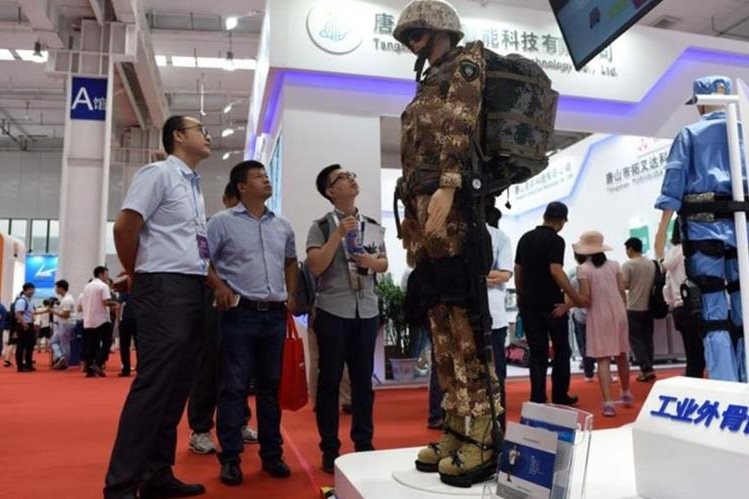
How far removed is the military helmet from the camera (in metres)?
1.89

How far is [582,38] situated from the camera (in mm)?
3947

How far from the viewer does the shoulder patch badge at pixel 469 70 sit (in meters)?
1.73

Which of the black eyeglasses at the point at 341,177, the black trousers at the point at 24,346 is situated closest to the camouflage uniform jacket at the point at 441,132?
the black eyeglasses at the point at 341,177

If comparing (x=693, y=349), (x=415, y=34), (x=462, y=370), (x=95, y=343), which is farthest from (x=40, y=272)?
(x=462, y=370)

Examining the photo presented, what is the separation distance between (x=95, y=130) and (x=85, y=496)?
8.90m

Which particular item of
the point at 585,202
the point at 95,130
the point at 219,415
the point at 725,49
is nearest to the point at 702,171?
the point at 219,415

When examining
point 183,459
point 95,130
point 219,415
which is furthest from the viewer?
point 95,130

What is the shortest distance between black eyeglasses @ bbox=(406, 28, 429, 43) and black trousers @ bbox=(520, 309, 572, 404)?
2.39 meters

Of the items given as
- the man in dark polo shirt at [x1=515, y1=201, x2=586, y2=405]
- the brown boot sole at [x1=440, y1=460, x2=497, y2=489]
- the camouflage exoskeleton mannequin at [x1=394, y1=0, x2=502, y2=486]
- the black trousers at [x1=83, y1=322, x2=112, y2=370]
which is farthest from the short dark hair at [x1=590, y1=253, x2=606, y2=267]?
the black trousers at [x1=83, y1=322, x2=112, y2=370]

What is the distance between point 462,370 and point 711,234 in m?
1.14

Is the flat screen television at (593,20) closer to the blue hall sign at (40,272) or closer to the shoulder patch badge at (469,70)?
the shoulder patch badge at (469,70)

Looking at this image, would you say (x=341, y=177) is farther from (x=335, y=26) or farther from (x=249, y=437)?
(x=335, y=26)

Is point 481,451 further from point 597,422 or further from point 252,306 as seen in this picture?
point 597,422

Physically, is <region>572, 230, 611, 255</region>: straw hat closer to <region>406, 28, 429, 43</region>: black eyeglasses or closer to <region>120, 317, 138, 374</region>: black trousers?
<region>406, 28, 429, 43</region>: black eyeglasses
